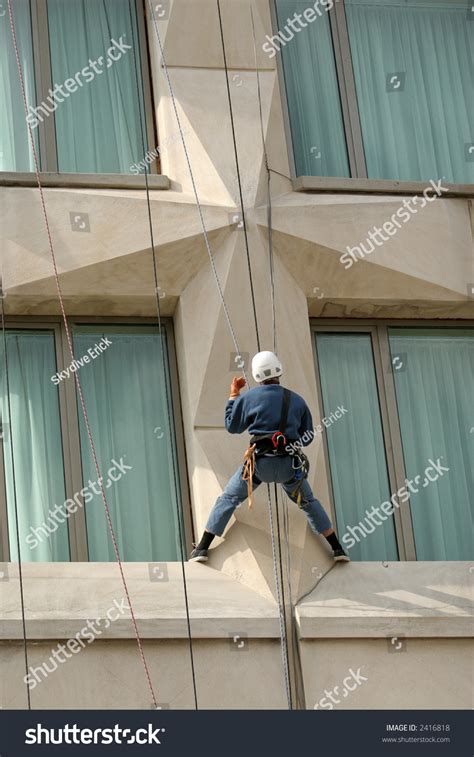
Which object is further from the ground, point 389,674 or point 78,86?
point 78,86

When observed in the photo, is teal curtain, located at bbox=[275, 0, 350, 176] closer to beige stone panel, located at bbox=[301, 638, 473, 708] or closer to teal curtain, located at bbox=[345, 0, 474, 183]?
teal curtain, located at bbox=[345, 0, 474, 183]

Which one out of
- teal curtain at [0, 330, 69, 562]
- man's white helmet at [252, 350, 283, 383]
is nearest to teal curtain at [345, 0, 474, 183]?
man's white helmet at [252, 350, 283, 383]

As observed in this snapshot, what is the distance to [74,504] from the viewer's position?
19781 mm

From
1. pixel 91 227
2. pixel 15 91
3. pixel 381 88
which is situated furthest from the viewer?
pixel 381 88

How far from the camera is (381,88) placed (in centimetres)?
2220

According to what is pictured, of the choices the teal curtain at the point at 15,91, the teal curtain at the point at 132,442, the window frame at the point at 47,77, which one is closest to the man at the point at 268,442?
the teal curtain at the point at 132,442

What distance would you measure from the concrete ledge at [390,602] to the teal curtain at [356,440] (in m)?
0.73

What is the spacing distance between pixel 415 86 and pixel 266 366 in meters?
5.06

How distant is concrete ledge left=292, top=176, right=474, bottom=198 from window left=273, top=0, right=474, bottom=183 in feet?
1.82

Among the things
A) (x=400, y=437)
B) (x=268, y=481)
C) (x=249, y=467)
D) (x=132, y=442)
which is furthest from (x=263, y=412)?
(x=400, y=437)

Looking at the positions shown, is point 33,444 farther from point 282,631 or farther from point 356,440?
point 356,440

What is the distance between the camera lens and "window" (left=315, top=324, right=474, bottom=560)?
66.8 feet
